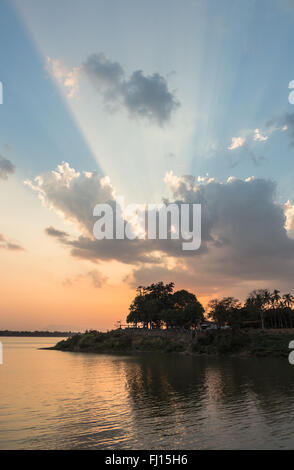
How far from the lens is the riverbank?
4582 inches

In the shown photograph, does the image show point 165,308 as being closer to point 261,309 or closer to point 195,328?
point 195,328

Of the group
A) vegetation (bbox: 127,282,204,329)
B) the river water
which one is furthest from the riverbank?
the river water

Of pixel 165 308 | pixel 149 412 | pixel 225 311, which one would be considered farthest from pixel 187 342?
pixel 149 412

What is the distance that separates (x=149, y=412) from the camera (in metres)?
37.9

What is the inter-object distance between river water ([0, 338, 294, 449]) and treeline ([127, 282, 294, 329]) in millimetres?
80711

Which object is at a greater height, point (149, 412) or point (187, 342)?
point (149, 412)

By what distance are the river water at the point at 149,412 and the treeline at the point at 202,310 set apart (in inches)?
3178

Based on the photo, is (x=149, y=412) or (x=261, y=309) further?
(x=261, y=309)

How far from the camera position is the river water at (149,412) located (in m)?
27.8

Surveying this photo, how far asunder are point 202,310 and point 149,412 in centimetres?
13255

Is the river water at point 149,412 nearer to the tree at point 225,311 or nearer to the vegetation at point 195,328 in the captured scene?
the vegetation at point 195,328

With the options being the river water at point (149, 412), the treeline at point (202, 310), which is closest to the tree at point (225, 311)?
the treeline at point (202, 310)
